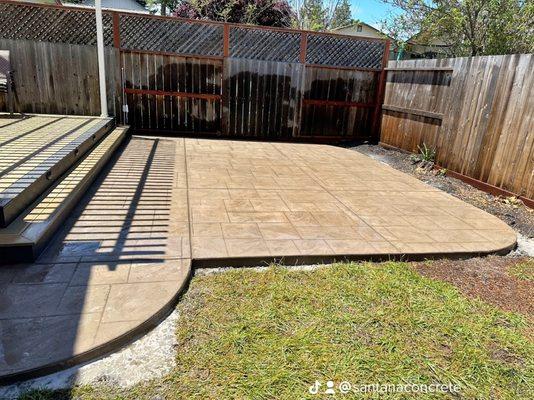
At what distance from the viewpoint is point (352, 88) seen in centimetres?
843

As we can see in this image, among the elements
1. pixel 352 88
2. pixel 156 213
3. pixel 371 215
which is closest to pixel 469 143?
pixel 371 215

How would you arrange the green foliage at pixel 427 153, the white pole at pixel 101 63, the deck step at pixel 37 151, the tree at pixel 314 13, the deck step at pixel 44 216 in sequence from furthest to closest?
1. the tree at pixel 314 13
2. the green foliage at pixel 427 153
3. the white pole at pixel 101 63
4. the deck step at pixel 37 151
5. the deck step at pixel 44 216

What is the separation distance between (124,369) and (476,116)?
552 cm

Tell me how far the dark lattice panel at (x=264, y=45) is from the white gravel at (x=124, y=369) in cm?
678

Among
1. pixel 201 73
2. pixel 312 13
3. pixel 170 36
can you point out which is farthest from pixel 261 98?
pixel 312 13

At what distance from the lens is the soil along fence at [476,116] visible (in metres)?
4.76

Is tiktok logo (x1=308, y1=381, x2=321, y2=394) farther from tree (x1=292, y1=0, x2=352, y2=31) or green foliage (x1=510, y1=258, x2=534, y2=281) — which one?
tree (x1=292, y1=0, x2=352, y2=31)

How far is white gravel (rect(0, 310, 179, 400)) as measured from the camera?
1739 millimetres

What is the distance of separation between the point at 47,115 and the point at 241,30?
400 cm

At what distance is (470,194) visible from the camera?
526cm

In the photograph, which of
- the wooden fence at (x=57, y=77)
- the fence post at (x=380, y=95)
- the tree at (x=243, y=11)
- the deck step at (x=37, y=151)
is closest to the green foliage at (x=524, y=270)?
the deck step at (x=37, y=151)

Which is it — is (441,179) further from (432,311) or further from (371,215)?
(432,311)

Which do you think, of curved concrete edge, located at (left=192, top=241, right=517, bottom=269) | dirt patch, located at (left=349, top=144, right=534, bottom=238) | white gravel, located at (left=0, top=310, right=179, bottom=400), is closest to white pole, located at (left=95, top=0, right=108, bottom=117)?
dirt patch, located at (left=349, top=144, right=534, bottom=238)

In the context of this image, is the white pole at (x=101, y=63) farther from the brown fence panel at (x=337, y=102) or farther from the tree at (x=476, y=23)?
the tree at (x=476, y=23)
